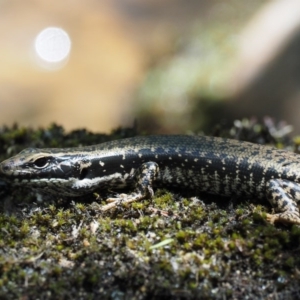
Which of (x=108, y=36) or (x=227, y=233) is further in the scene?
(x=108, y=36)

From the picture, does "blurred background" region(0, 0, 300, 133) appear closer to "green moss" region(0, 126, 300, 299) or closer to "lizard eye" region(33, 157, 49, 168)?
"lizard eye" region(33, 157, 49, 168)

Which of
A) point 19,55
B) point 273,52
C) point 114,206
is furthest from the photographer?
point 19,55

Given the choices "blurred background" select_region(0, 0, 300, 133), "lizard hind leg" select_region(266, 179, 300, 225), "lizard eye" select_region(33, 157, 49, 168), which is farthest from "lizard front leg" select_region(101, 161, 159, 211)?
"blurred background" select_region(0, 0, 300, 133)

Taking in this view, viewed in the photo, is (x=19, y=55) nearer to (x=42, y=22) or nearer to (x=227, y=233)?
(x=42, y=22)

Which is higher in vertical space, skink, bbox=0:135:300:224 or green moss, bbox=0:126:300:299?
skink, bbox=0:135:300:224

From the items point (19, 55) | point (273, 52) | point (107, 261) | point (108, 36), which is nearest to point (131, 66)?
point (108, 36)

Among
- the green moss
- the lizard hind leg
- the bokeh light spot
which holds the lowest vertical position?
the green moss

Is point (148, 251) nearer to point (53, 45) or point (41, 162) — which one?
point (41, 162)
